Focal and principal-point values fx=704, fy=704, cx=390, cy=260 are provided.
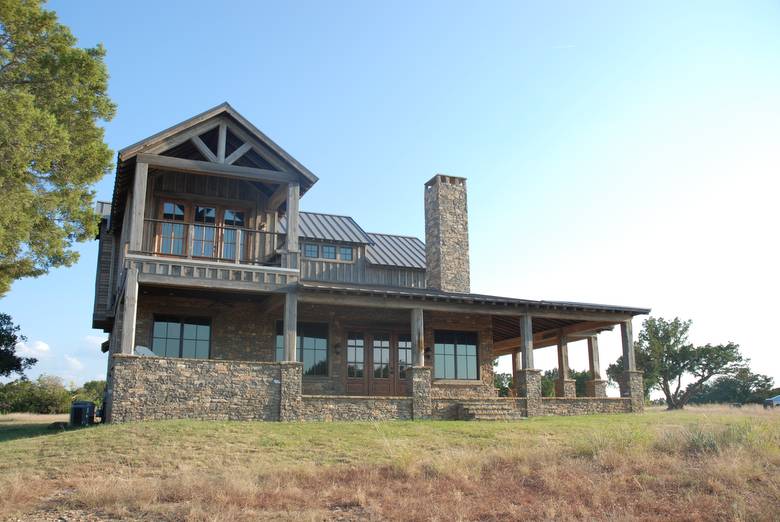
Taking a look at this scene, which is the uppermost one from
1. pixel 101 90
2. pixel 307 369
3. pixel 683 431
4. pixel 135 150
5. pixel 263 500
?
pixel 101 90

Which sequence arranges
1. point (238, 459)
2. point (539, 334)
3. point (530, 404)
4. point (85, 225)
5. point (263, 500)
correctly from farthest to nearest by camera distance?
point (539, 334)
point (530, 404)
point (85, 225)
point (238, 459)
point (263, 500)

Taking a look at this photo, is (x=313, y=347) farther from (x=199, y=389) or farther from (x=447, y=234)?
(x=447, y=234)

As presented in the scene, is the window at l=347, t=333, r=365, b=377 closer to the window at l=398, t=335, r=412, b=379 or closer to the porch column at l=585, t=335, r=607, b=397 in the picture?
the window at l=398, t=335, r=412, b=379

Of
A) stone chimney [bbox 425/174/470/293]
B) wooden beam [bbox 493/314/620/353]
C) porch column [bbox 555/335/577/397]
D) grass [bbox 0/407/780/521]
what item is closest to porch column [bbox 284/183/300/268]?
grass [bbox 0/407/780/521]

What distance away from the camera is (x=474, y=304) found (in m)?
21.6

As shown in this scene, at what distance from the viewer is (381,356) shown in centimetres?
2347

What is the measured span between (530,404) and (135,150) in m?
13.5

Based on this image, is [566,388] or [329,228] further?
[566,388]

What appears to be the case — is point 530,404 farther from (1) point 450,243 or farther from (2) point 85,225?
(2) point 85,225

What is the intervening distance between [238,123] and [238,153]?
963 millimetres

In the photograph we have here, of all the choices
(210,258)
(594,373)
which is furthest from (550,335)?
(210,258)

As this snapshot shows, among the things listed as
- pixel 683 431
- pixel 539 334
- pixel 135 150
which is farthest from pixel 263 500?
pixel 539 334

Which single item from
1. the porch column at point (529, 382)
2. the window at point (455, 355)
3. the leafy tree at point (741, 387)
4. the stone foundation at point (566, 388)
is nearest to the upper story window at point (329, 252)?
the window at point (455, 355)

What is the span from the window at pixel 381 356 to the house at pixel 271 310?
0.15ft
